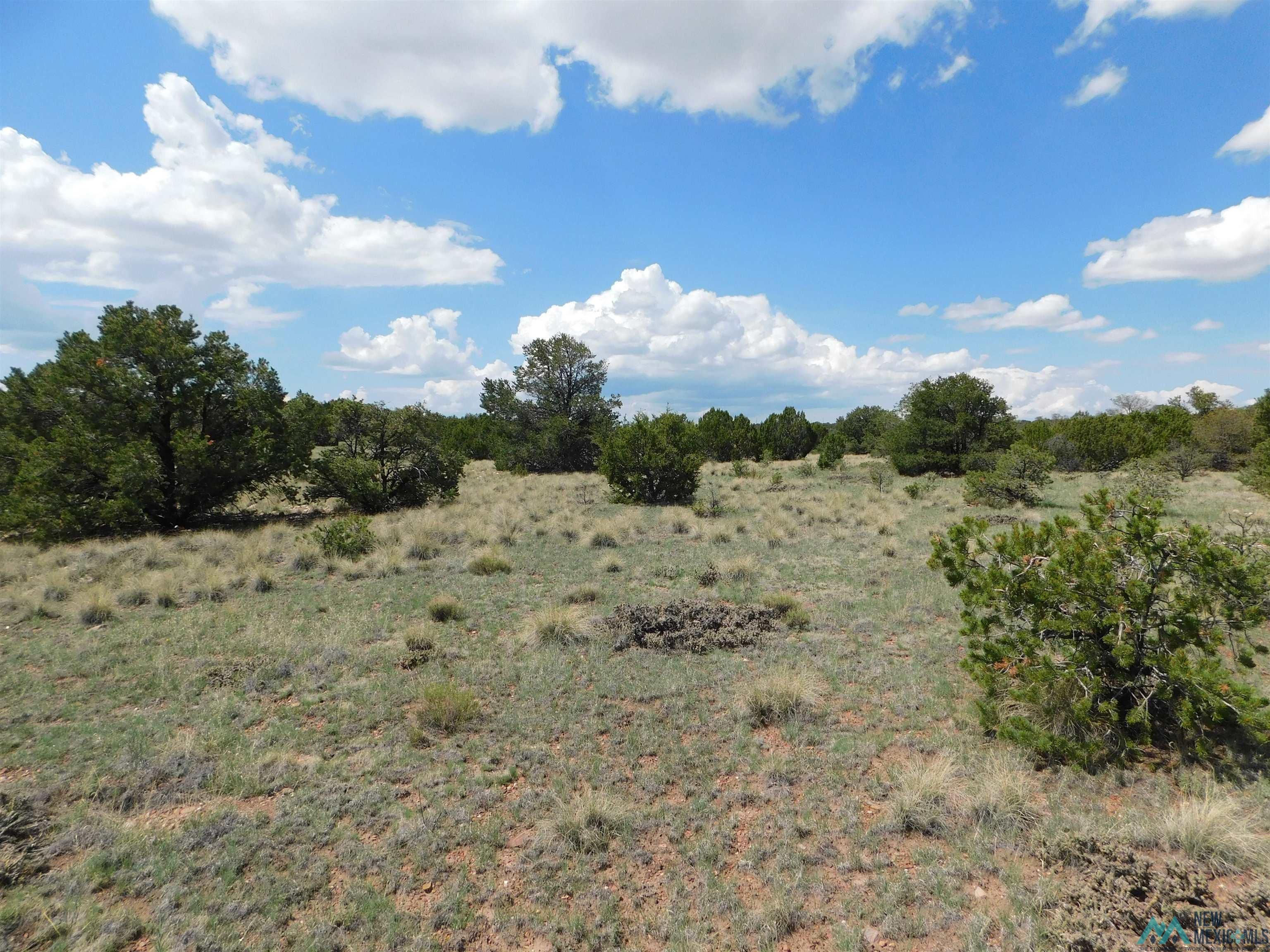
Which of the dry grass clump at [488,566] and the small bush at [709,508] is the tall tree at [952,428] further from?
the dry grass clump at [488,566]

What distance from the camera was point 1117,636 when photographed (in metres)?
4.70

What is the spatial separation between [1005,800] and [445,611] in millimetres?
7202

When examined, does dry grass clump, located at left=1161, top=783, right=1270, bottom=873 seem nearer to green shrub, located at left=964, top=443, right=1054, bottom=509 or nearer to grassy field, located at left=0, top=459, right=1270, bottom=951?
grassy field, located at left=0, top=459, right=1270, bottom=951

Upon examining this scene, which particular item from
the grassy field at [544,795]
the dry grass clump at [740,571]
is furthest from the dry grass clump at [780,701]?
the dry grass clump at [740,571]

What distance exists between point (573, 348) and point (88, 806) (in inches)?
1383

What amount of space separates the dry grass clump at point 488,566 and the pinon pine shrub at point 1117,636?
813 cm

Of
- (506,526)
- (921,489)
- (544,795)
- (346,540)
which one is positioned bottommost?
(544,795)

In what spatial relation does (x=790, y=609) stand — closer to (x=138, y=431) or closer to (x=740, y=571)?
(x=740, y=571)

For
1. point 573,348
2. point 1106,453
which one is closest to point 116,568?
point 573,348

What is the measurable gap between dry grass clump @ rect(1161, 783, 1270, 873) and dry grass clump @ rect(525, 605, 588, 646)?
5877 mm

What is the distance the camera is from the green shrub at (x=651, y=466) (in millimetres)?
21125

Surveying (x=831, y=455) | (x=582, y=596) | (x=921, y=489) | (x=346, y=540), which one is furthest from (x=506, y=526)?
(x=831, y=455)

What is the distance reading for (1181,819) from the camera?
3.73 metres

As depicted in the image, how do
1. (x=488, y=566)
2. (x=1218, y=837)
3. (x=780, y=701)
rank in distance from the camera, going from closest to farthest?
(x=1218, y=837) < (x=780, y=701) < (x=488, y=566)
